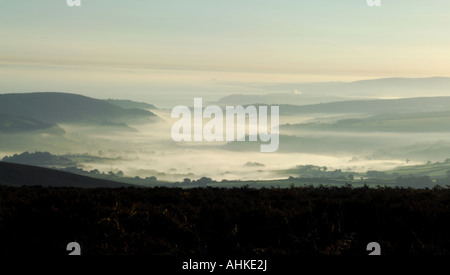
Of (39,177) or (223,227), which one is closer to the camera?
(223,227)

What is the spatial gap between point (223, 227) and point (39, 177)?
93.1m

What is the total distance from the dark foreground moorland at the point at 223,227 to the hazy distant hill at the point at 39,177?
79097 millimetres

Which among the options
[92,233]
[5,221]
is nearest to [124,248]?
[92,233]

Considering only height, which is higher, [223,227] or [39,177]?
[223,227]

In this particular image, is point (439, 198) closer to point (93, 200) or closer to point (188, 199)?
point (188, 199)

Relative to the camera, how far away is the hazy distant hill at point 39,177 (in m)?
92.8

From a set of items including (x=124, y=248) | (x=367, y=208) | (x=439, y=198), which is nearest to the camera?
(x=124, y=248)

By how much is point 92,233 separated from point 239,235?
3.84 metres

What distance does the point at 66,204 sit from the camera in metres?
16.1

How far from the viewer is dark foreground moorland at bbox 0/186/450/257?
13148mm

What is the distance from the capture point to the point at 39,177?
101m

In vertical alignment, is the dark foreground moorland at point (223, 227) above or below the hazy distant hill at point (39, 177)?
above

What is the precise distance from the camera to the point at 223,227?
48.6 feet
